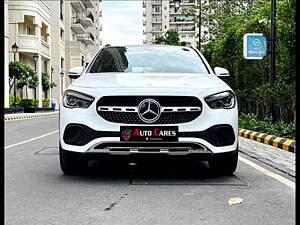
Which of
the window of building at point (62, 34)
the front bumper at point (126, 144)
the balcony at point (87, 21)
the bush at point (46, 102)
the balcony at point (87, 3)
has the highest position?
the balcony at point (87, 3)

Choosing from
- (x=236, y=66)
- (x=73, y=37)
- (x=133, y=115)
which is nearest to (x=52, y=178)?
(x=133, y=115)

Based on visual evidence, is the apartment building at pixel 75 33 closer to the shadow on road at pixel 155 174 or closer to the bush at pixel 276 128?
the bush at pixel 276 128

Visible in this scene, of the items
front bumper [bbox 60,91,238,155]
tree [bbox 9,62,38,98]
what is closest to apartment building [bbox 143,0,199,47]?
tree [bbox 9,62,38,98]

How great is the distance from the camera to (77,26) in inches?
2913

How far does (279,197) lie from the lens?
15.8ft

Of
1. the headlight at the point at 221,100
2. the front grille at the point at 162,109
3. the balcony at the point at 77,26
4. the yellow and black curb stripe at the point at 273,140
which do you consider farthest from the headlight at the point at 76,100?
the balcony at the point at 77,26

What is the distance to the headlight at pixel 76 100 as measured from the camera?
211 inches

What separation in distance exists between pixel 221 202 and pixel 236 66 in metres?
16.2

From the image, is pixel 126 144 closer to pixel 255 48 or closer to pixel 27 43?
pixel 255 48

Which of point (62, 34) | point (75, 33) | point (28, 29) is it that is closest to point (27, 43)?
point (28, 29)

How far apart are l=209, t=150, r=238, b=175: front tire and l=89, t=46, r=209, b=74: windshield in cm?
123

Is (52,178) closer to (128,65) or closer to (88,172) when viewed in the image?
(88,172)

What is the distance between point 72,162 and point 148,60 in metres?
1.75

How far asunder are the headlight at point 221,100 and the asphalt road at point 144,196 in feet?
2.69
